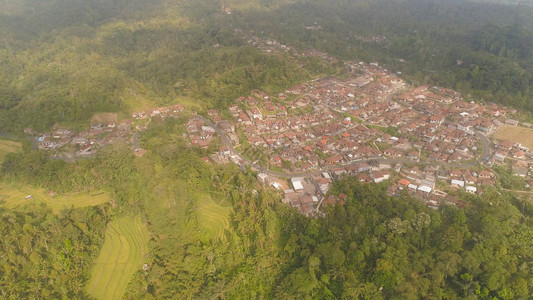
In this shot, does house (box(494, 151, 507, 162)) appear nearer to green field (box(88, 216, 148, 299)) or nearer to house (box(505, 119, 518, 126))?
house (box(505, 119, 518, 126))

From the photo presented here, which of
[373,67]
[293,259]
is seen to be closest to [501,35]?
[373,67]

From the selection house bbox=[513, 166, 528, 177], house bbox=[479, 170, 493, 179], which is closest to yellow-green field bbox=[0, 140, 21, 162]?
house bbox=[479, 170, 493, 179]

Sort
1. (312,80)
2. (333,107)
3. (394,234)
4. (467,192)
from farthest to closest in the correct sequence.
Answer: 1. (312,80)
2. (333,107)
3. (467,192)
4. (394,234)

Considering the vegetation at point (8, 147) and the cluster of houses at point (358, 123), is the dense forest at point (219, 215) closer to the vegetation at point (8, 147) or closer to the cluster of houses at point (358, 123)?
the vegetation at point (8, 147)

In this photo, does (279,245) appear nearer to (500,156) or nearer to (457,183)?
(457,183)

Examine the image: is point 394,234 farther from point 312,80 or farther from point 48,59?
point 48,59

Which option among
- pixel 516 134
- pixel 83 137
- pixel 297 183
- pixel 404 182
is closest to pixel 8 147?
pixel 83 137
